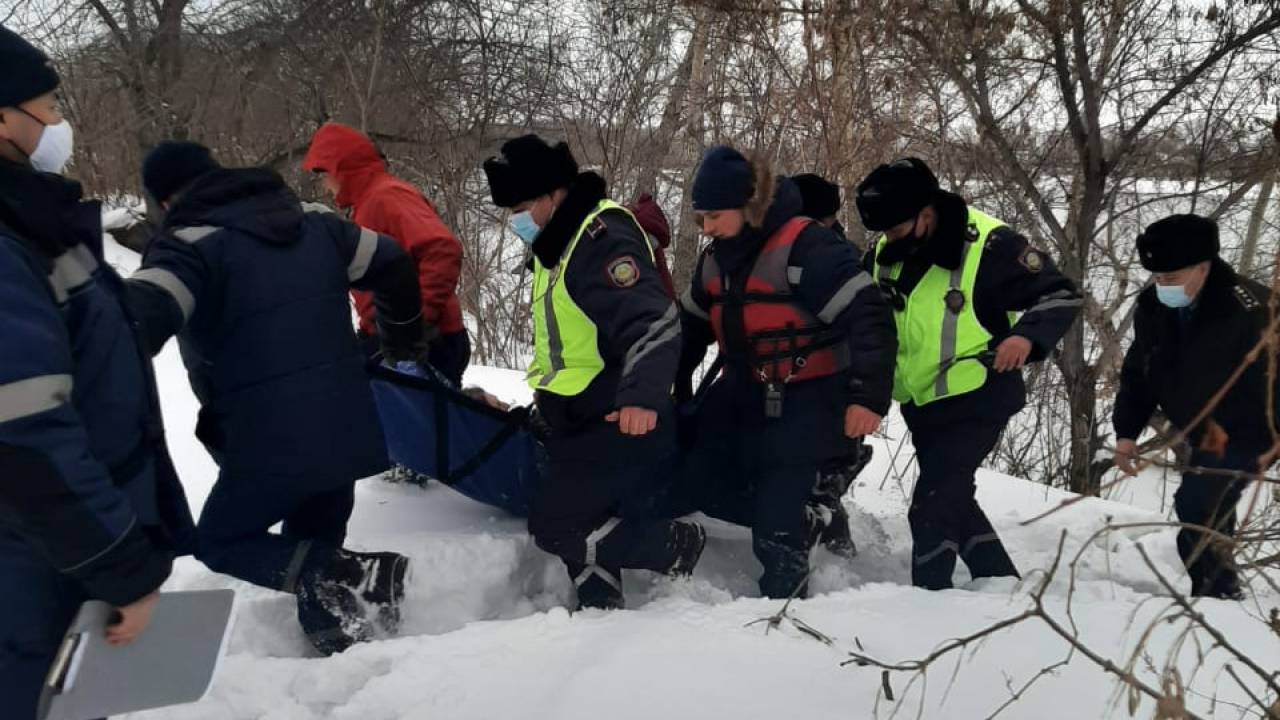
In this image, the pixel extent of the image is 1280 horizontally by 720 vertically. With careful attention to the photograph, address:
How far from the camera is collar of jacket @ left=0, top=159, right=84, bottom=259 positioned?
5.10 feet

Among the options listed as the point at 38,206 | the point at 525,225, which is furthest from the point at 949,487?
the point at 38,206

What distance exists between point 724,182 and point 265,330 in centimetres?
154

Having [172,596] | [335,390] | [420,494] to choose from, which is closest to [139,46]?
[420,494]

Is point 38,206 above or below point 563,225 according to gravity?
below

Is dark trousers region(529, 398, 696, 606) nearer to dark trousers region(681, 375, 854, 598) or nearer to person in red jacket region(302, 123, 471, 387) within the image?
dark trousers region(681, 375, 854, 598)

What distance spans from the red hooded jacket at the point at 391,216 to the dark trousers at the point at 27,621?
1873 mm

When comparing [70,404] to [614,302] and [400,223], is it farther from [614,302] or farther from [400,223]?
[400,223]

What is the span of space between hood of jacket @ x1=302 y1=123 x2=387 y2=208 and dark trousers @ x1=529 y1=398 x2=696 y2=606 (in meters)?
1.47

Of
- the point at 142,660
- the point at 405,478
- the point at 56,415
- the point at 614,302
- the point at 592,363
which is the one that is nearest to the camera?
the point at 56,415

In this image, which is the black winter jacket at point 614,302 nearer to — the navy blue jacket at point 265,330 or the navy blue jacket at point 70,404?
the navy blue jacket at point 265,330

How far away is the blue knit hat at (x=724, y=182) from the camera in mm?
2918

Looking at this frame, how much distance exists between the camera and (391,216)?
3557 millimetres

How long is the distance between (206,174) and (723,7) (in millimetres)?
4574

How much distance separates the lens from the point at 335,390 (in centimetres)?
256
